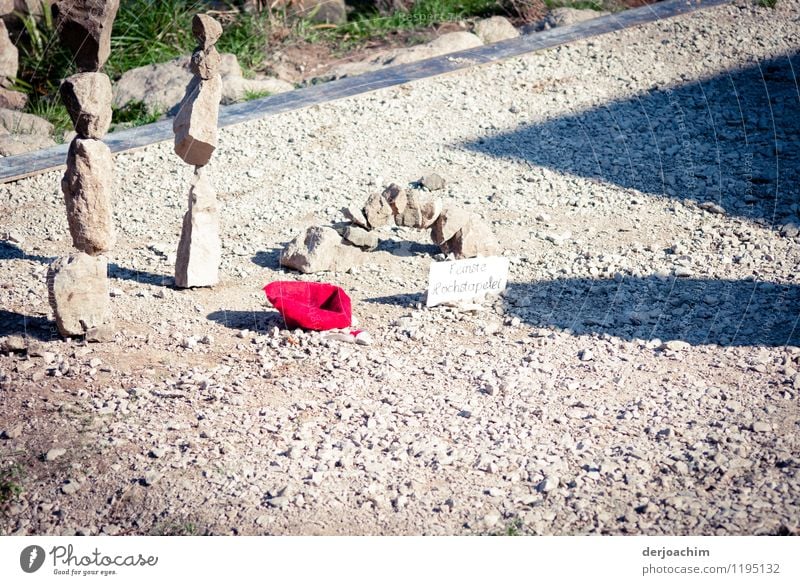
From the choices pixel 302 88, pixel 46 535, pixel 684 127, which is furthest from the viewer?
pixel 302 88

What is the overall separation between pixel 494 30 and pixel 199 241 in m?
3.53

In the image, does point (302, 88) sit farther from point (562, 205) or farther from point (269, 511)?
point (269, 511)

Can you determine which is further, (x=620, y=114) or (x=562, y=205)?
(x=620, y=114)

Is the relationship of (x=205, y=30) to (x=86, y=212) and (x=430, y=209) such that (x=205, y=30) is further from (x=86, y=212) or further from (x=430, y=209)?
(x=430, y=209)

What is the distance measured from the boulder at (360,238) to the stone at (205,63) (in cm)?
92

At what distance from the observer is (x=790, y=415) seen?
305 cm

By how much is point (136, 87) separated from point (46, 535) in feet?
12.6

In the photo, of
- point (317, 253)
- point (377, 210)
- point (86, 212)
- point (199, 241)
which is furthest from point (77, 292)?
point (377, 210)

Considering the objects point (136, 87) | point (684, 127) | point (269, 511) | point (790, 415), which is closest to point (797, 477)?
point (790, 415)

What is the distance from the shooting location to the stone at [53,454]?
9.61 feet

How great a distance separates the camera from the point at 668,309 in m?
3.73

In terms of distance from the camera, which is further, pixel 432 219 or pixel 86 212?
pixel 432 219

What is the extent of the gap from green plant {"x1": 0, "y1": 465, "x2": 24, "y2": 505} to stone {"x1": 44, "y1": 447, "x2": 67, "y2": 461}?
8cm

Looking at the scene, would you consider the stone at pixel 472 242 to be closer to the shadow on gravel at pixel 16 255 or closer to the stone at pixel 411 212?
the stone at pixel 411 212
